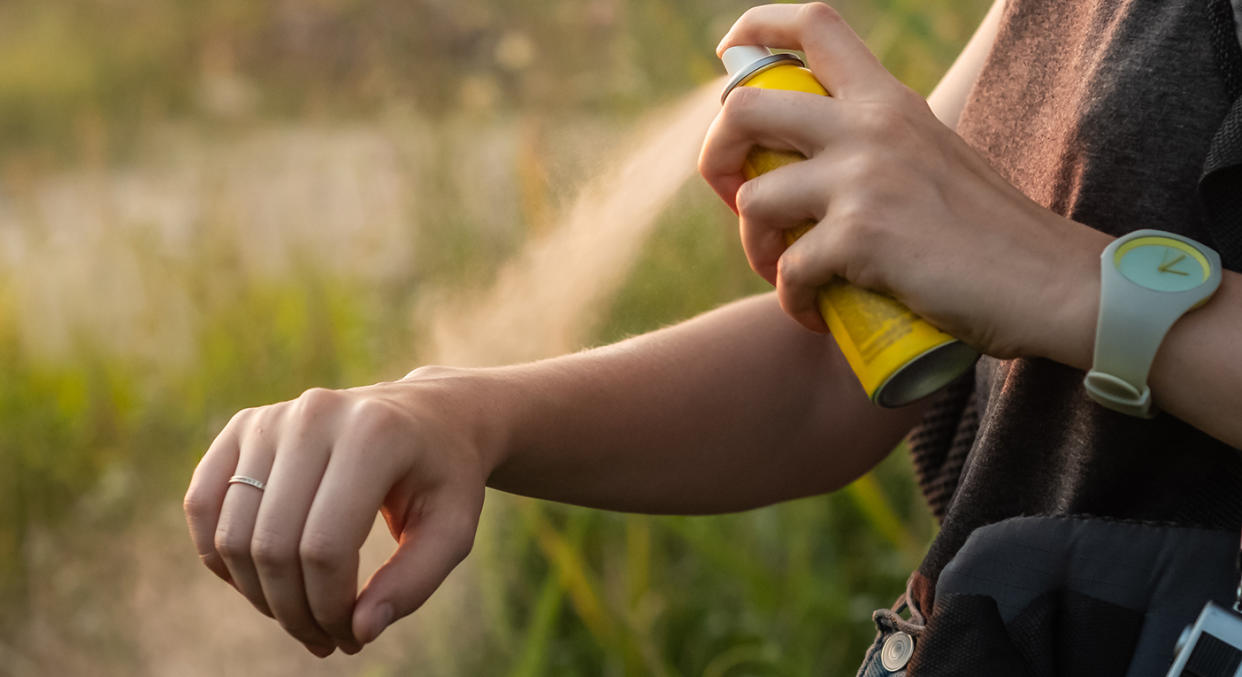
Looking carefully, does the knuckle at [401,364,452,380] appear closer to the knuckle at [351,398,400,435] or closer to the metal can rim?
the knuckle at [351,398,400,435]

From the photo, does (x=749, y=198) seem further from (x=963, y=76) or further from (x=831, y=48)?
(x=963, y=76)

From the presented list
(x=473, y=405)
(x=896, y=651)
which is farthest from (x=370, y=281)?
(x=896, y=651)

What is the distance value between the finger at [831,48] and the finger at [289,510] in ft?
1.22

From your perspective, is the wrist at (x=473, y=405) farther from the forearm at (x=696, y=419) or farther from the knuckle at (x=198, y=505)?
the knuckle at (x=198, y=505)

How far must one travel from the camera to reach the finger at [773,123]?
683mm

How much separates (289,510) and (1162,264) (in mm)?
517

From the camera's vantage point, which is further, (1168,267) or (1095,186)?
(1095,186)

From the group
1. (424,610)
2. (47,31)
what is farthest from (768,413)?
(47,31)

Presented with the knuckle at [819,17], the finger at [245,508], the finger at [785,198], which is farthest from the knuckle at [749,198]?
the finger at [245,508]

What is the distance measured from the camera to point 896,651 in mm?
745

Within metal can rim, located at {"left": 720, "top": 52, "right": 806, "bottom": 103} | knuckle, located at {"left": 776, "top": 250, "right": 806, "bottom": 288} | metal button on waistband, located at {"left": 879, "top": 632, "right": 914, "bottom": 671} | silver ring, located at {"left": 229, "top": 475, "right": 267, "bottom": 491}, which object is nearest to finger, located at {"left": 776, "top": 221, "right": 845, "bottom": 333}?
knuckle, located at {"left": 776, "top": 250, "right": 806, "bottom": 288}

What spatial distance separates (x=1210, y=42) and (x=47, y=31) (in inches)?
123

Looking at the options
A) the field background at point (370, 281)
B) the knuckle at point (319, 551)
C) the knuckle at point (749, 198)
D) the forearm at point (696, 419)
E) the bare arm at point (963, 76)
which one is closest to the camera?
the knuckle at point (319, 551)

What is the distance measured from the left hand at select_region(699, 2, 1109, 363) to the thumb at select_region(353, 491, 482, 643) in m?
0.26
